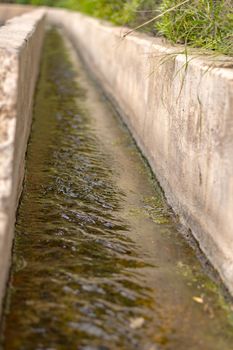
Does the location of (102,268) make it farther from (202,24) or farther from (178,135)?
(202,24)

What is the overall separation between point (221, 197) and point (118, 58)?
5466 mm

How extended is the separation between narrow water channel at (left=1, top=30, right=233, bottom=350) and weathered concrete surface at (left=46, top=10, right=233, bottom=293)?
0.60 ft

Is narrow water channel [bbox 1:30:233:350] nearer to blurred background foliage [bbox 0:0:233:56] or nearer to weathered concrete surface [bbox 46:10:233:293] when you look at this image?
weathered concrete surface [bbox 46:10:233:293]

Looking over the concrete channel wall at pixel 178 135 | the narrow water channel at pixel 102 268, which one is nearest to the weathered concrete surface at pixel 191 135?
the concrete channel wall at pixel 178 135

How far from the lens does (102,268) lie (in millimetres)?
3691

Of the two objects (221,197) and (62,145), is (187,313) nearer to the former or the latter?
(221,197)

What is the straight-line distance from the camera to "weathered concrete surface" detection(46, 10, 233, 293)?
3.56 meters

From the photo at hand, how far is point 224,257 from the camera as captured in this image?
355cm

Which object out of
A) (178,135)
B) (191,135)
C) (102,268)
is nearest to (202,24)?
(178,135)

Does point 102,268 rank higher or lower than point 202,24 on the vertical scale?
lower

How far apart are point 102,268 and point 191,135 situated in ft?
3.90

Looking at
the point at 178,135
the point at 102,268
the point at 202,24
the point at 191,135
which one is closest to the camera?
the point at 102,268

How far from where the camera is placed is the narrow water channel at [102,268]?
3.03 metres

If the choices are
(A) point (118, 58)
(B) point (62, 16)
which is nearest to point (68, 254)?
(A) point (118, 58)
